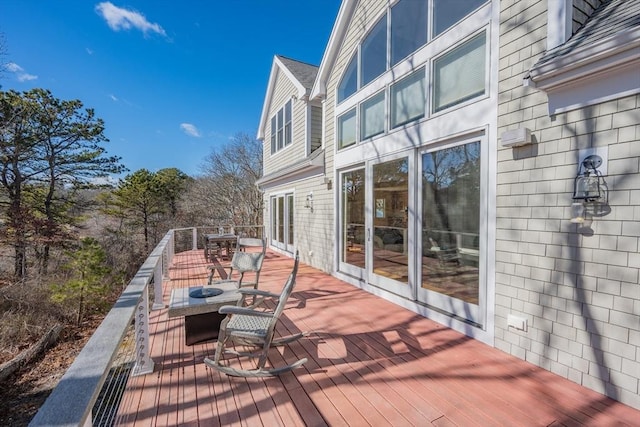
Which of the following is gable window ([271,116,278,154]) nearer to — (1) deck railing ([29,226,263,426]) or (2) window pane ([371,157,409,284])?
(2) window pane ([371,157,409,284])

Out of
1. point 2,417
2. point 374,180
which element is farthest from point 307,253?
point 2,417

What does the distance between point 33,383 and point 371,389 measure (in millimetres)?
7380

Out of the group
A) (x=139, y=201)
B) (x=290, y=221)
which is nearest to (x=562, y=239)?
(x=290, y=221)

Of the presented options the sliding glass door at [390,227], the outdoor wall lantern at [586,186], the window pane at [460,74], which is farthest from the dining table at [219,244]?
the outdoor wall lantern at [586,186]

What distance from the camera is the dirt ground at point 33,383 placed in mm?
5098

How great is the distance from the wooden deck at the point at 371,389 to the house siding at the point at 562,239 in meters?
0.27

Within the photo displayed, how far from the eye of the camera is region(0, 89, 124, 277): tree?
1171 cm

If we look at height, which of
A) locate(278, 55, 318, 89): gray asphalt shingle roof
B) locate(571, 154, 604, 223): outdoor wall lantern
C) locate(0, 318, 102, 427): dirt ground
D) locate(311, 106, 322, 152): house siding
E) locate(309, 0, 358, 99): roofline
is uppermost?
locate(278, 55, 318, 89): gray asphalt shingle roof

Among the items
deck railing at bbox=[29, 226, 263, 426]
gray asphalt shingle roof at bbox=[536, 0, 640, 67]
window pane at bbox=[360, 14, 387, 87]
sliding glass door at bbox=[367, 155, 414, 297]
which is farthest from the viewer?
window pane at bbox=[360, 14, 387, 87]

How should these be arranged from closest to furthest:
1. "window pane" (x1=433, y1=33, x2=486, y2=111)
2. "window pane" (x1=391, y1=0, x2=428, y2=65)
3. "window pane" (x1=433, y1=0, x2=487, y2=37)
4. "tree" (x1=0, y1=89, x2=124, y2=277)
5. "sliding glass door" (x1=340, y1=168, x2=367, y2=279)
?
"window pane" (x1=433, y1=33, x2=486, y2=111) → "window pane" (x1=433, y1=0, x2=487, y2=37) → "window pane" (x1=391, y1=0, x2=428, y2=65) → "sliding glass door" (x1=340, y1=168, x2=367, y2=279) → "tree" (x1=0, y1=89, x2=124, y2=277)

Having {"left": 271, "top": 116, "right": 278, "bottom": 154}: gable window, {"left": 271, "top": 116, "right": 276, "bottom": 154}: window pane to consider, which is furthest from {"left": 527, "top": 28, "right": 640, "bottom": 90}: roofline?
{"left": 271, "top": 116, "right": 276, "bottom": 154}: window pane

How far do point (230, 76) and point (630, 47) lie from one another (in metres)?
18.8

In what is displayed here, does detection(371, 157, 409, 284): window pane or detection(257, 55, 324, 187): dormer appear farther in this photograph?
detection(257, 55, 324, 187): dormer

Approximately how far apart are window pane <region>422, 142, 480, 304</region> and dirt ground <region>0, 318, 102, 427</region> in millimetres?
6933
